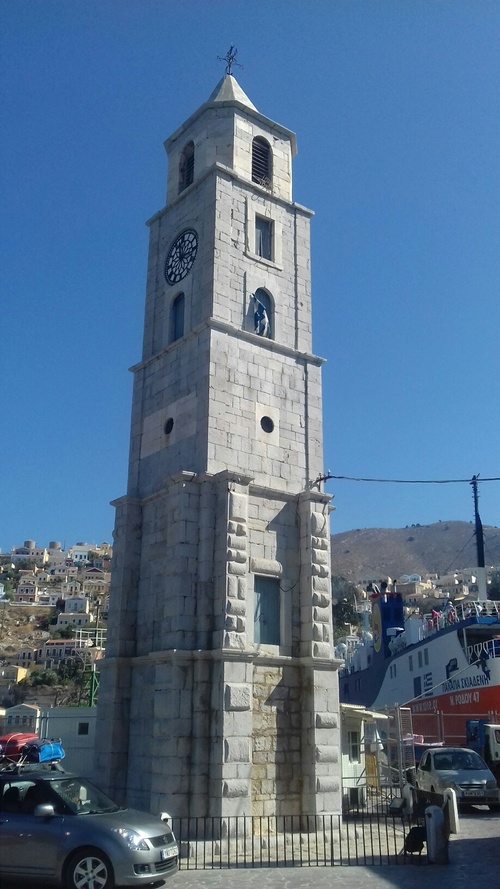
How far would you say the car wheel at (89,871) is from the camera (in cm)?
944

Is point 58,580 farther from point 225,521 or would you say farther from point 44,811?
point 44,811

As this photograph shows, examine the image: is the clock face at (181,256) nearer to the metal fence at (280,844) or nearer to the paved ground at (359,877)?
the metal fence at (280,844)

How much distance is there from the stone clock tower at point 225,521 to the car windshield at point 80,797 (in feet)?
12.5

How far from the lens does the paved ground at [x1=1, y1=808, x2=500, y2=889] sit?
34.2 feet

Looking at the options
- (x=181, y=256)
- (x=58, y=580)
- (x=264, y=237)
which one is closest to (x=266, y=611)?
(x=181, y=256)

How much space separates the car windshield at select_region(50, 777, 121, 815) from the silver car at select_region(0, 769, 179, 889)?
20 mm

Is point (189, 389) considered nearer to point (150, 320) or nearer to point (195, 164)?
point (150, 320)

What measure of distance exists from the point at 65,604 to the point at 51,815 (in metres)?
146

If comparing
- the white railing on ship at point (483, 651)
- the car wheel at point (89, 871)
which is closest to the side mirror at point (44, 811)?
the car wheel at point (89, 871)

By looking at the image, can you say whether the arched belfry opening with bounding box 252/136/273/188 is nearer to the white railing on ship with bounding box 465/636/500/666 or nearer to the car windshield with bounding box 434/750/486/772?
the car windshield with bounding box 434/750/486/772

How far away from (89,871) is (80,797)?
124cm

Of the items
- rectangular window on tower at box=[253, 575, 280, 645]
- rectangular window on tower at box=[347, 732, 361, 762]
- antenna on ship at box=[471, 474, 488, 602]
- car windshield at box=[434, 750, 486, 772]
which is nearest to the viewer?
rectangular window on tower at box=[253, 575, 280, 645]

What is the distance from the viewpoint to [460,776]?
19516mm

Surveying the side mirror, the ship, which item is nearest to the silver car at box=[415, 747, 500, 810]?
the ship
